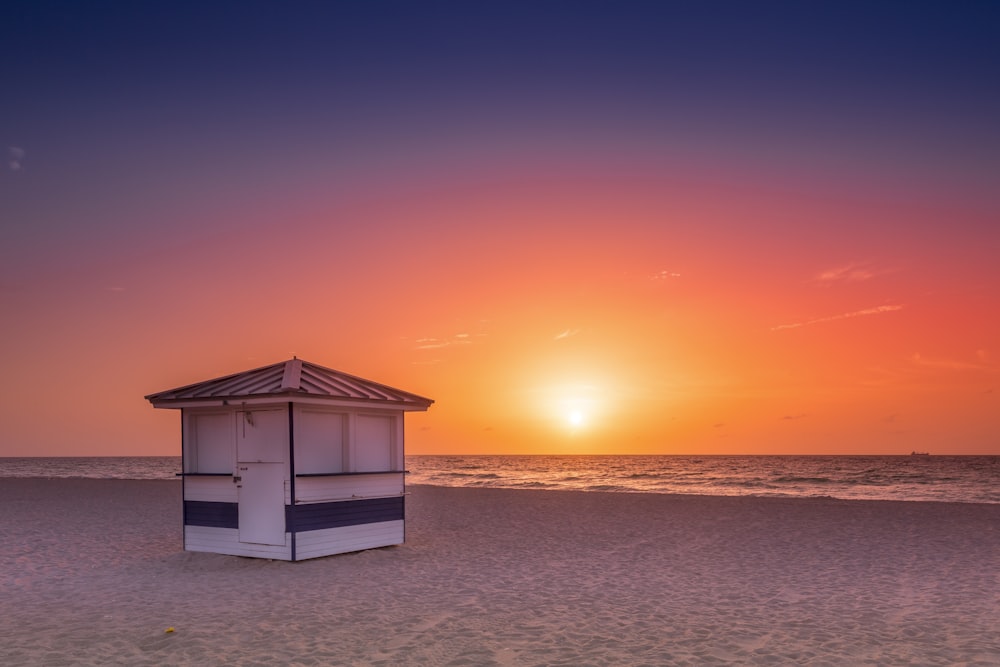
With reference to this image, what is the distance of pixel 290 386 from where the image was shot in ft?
41.6

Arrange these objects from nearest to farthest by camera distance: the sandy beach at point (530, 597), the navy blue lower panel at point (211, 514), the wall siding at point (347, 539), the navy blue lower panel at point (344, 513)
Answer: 1. the sandy beach at point (530, 597)
2. the navy blue lower panel at point (344, 513)
3. the wall siding at point (347, 539)
4. the navy blue lower panel at point (211, 514)

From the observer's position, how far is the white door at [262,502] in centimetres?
1302

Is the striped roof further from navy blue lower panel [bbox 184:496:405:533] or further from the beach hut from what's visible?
navy blue lower panel [bbox 184:496:405:533]

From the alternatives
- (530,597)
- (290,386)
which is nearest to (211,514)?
(290,386)

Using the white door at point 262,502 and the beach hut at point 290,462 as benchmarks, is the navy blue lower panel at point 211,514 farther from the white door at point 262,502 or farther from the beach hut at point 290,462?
the white door at point 262,502

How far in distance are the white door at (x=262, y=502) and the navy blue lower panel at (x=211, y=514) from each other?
0.76 feet

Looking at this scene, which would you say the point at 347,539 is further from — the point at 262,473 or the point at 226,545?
the point at 226,545

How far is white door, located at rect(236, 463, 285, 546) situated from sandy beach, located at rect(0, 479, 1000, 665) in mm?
496

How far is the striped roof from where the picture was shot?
1304cm

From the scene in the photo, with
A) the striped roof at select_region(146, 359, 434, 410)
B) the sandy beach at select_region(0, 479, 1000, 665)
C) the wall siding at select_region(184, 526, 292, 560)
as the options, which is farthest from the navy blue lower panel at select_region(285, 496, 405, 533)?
the striped roof at select_region(146, 359, 434, 410)

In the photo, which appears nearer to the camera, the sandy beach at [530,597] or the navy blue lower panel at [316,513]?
the sandy beach at [530,597]

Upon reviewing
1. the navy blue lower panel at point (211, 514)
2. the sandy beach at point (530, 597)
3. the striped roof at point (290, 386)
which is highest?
the striped roof at point (290, 386)

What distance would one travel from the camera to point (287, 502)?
12.9 meters

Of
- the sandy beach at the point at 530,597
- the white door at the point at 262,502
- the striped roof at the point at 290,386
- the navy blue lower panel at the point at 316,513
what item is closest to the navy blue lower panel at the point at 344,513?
the navy blue lower panel at the point at 316,513
